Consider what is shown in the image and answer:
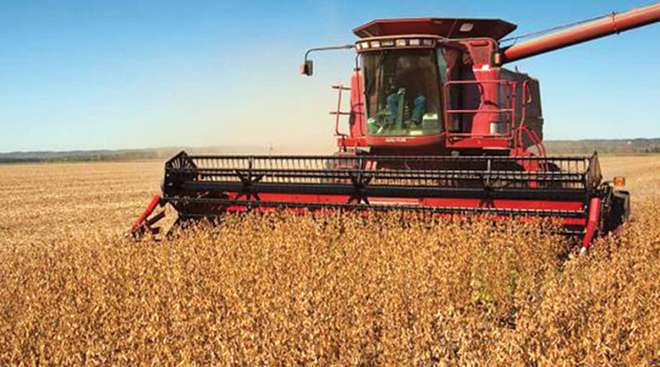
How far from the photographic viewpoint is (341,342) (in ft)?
7.95

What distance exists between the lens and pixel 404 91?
23.1 feet

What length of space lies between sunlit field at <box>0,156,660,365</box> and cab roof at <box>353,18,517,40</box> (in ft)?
10.1

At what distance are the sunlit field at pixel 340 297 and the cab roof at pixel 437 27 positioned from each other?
307 cm

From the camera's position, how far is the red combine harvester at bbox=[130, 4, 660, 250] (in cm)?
515

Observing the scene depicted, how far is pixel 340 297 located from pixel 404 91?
435cm

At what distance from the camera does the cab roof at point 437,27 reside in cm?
755

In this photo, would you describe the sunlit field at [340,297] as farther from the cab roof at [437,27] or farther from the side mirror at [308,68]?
the cab roof at [437,27]

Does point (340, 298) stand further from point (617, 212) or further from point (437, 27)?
point (437, 27)

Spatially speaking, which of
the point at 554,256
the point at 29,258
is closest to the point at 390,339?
the point at 554,256

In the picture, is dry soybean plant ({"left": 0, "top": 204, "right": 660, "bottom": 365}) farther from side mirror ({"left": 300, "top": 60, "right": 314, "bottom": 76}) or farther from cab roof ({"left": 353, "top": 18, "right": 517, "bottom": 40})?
cab roof ({"left": 353, "top": 18, "right": 517, "bottom": 40})

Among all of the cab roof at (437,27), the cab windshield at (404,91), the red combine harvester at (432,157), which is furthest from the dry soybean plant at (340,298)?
the cab roof at (437,27)

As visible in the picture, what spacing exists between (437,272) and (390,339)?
1211 millimetres

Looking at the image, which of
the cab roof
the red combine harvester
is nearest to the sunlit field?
the red combine harvester

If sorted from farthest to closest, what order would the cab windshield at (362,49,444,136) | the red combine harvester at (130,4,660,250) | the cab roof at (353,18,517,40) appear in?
the cab roof at (353,18,517,40)
the cab windshield at (362,49,444,136)
the red combine harvester at (130,4,660,250)
